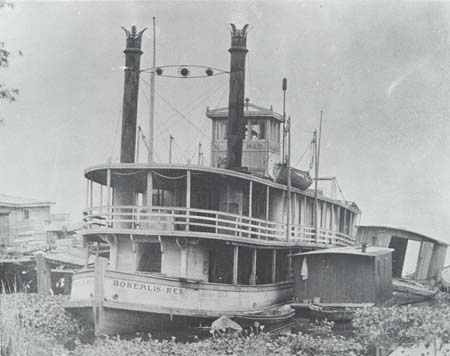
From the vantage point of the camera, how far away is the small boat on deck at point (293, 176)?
2312cm

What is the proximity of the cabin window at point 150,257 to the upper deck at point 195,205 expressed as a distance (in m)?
0.52

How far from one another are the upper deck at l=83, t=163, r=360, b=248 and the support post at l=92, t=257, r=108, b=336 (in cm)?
165

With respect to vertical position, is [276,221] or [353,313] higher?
[276,221]

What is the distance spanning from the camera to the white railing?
18.1m

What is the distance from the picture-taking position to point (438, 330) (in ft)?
45.8

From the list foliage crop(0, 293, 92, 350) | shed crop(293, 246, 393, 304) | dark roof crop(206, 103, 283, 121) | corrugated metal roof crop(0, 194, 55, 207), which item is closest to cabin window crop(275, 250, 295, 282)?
shed crop(293, 246, 393, 304)

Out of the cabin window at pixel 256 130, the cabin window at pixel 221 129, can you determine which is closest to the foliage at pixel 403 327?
the cabin window at pixel 256 130

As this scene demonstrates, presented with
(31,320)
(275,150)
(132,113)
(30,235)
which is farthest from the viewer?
(30,235)

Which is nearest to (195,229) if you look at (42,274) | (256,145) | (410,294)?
(256,145)

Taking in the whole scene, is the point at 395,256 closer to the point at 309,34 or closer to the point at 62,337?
the point at 309,34

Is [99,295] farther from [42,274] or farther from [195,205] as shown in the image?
[42,274]

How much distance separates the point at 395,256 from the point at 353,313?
9874mm

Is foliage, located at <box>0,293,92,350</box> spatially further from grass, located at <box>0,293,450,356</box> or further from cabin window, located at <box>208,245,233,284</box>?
cabin window, located at <box>208,245,233,284</box>

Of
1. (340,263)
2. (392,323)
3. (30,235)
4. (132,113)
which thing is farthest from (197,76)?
(30,235)
